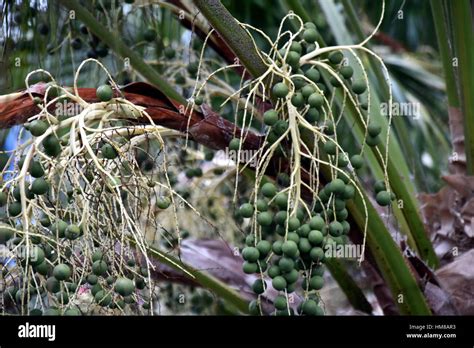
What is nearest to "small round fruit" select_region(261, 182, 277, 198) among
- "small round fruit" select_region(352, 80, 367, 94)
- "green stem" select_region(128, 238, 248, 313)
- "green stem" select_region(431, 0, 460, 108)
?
"small round fruit" select_region(352, 80, 367, 94)

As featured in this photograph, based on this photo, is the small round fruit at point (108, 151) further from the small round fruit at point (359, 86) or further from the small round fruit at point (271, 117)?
the small round fruit at point (359, 86)

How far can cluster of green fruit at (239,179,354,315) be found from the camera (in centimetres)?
119

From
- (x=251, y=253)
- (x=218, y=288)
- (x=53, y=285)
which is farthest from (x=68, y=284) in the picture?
(x=218, y=288)

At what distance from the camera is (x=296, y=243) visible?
3.91 ft

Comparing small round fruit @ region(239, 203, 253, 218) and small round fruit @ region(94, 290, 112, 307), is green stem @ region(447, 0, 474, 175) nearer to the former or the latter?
small round fruit @ region(239, 203, 253, 218)

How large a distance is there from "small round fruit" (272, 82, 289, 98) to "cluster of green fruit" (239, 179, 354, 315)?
0.13 meters

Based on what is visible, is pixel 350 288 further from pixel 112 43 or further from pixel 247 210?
pixel 112 43

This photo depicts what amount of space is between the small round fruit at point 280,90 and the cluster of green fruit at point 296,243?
134mm

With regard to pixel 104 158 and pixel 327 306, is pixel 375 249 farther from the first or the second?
pixel 104 158

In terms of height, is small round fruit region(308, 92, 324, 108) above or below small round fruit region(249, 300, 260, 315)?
above

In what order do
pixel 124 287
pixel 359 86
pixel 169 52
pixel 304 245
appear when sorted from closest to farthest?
pixel 124 287 → pixel 304 245 → pixel 359 86 → pixel 169 52

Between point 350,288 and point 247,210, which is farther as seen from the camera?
point 350,288

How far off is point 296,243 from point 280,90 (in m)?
0.22
